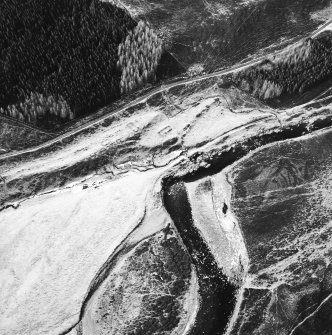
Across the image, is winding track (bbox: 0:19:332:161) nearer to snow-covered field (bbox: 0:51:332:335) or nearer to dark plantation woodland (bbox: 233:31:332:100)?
snow-covered field (bbox: 0:51:332:335)

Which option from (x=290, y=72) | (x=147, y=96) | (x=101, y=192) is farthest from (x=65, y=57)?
(x=290, y=72)

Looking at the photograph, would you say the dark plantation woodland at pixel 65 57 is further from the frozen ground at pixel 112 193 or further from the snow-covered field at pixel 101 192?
the snow-covered field at pixel 101 192

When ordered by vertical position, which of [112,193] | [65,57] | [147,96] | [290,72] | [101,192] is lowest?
[112,193]

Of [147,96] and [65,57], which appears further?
[147,96]

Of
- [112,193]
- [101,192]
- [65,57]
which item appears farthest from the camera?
[65,57]

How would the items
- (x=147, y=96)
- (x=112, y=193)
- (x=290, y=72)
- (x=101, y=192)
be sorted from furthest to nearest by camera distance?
(x=290, y=72), (x=147, y=96), (x=101, y=192), (x=112, y=193)

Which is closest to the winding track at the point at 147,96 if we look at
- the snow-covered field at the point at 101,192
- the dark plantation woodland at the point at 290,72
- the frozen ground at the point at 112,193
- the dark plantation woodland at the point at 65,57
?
the frozen ground at the point at 112,193

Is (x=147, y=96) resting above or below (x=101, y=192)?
above

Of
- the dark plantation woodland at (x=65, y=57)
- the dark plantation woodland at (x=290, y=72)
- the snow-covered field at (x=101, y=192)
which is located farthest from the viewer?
the dark plantation woodland at (x=290, y=72)

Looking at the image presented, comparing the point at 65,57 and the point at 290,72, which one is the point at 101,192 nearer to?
the point at 65,57
